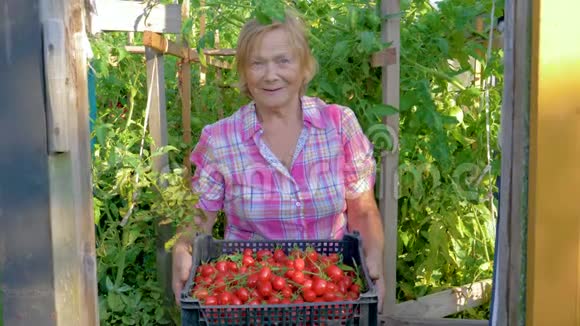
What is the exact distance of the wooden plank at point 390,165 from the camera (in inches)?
107

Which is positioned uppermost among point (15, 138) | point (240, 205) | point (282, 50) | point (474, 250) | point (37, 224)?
point (282, 50)

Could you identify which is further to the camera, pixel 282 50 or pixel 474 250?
pixel 474 250

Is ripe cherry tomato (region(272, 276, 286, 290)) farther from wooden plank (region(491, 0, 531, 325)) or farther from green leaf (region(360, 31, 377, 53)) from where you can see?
green leaf (region(360, 31, 377, 53))

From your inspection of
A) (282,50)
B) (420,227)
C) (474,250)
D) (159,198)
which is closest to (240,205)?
(159,198)

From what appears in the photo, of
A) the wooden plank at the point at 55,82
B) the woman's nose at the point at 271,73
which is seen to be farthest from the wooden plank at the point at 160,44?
the wooden plank at the point at 55,82

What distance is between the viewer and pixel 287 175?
2.51 m

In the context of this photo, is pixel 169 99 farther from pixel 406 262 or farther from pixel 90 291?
pixel 90 291

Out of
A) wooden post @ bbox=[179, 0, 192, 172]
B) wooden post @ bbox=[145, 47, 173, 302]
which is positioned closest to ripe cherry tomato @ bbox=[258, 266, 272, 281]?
wooden post @ bbox=[145, 47, 173, 302]

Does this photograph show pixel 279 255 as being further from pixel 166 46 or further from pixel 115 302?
pixel 166 46

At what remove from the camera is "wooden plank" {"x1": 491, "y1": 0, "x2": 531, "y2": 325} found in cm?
118

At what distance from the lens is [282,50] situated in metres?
2.54

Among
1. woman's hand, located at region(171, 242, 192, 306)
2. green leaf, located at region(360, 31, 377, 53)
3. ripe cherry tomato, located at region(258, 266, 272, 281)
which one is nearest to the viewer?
ripe cherry tomato, located at region(258, 266, 272, 281)

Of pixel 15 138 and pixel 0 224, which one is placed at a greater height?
pixel 15 138

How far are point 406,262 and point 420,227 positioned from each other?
0.77 feet
